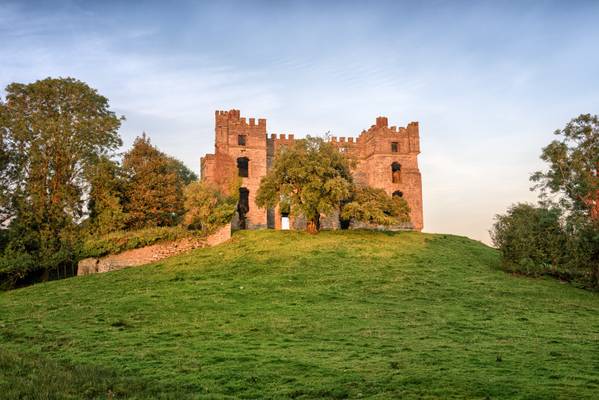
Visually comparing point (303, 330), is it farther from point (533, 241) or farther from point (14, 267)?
point (14, 267)

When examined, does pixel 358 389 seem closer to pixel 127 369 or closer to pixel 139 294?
pixel 127 369

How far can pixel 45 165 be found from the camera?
3828 centimetres

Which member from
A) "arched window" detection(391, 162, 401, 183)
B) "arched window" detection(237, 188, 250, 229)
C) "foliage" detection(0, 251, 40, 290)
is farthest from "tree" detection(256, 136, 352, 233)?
"arched window" detection(391, 162, 401, 183)

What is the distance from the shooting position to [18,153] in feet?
126

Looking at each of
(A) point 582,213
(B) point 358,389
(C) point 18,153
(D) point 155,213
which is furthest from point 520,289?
(C) point 18,153

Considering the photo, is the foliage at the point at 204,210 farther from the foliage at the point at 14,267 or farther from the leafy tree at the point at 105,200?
the foliage at the point at 14,267

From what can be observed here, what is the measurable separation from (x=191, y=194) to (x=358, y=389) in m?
32.0

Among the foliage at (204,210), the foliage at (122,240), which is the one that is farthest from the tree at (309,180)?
the foliage at (122,240)

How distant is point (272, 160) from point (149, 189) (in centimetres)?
1944

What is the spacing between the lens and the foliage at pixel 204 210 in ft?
129

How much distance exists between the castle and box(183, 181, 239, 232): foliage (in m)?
10.3

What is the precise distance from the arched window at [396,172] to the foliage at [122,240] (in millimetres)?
31560

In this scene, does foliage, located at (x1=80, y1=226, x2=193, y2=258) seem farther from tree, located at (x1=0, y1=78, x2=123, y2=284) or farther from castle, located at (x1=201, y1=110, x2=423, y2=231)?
castle, located at (x1=201, y1=110, x2=423, y2=231)

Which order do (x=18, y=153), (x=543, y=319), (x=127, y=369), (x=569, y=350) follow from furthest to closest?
(x=18, y=153)
(x=543, y=319)
(x=569, y=350)
(x=127, y=369)
